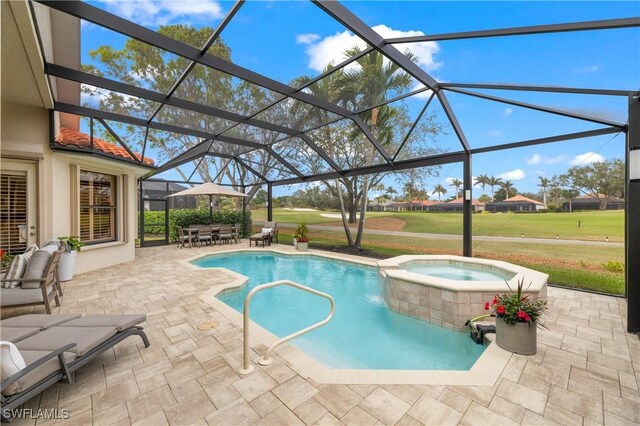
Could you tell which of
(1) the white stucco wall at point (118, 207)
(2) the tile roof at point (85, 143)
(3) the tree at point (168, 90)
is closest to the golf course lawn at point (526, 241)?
(3) the tree at point (168, 90)

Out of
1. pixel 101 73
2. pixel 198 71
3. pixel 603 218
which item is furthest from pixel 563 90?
pixel 101 73

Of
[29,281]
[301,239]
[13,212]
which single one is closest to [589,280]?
[301,239]

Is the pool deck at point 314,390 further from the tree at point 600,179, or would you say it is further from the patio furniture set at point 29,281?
the tree at point 600,179

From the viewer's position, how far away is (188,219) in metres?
13.4

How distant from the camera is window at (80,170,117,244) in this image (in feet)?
23.1

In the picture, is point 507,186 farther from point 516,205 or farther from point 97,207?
point 97,207

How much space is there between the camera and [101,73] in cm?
493

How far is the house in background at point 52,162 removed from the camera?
3.69 metres

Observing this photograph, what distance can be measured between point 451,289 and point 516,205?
7.92m

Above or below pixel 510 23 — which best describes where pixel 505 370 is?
below

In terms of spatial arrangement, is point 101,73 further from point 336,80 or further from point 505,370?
point 505,370

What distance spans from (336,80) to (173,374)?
6483mm

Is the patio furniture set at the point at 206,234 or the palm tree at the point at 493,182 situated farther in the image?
the patio furniture set at the point at 206,234

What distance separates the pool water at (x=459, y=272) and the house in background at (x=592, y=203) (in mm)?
3826
